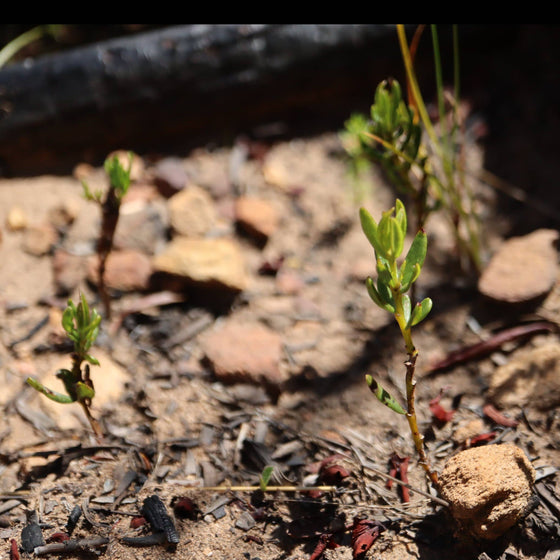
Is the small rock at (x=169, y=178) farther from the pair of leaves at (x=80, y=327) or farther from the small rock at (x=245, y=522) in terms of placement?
the small rock at (x=245, y=522)

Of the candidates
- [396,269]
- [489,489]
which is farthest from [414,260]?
[489,489]

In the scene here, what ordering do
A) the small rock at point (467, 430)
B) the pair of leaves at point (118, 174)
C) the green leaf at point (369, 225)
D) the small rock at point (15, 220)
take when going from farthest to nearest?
the small rock at point (15, 220)
the pair of leaves at point (118, 174)
the small rock at point (467, 430)
the green leaf at point (369, 225)

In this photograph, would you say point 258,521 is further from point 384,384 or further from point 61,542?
point 384,384

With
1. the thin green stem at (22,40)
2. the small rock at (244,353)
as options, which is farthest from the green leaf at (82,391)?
the thin green stem at (22,40)

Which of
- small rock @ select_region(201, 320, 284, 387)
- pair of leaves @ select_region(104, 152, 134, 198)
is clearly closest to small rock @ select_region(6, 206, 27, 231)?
pair of leaves @ select_region(104, 152, 134, 198)

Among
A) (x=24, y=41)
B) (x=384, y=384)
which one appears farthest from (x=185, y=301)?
(x=24, y=41)

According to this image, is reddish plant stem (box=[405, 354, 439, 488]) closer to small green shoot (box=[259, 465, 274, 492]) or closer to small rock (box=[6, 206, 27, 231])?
small green shoot (box=[259, 465, 274, 492])
